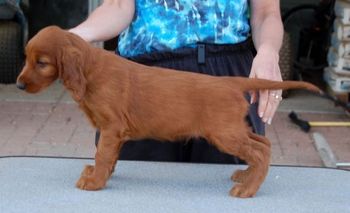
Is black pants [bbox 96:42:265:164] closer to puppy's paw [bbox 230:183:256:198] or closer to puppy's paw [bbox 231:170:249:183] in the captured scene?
puppy's paw [bbox 231:170:249:183]

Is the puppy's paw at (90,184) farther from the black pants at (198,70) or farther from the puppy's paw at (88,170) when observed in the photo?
the black pants at (198,70)

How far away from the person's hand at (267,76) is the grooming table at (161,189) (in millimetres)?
200

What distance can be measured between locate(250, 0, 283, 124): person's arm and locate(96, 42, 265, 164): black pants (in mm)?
82

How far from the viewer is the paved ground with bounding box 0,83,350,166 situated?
503 cm

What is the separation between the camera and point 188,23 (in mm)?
2322

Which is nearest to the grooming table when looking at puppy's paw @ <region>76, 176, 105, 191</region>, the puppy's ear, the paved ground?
puppy's paw @ <region>76, 176, 105, 191</region>

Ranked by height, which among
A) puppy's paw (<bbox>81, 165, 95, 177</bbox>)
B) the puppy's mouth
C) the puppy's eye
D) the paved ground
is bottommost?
the paved ground

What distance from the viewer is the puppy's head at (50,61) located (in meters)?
1.82

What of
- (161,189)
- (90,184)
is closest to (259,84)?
(161,189)

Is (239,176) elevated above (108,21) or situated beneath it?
situated beneath

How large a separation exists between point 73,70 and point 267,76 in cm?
54

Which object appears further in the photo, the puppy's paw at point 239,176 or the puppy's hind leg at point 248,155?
the puppy's paw at point 239,176

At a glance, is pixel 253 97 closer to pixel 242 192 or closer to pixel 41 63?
pixel 242 192

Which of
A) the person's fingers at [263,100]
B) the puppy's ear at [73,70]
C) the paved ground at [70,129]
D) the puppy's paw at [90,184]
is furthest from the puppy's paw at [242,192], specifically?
the paved ground at [70,129]
